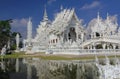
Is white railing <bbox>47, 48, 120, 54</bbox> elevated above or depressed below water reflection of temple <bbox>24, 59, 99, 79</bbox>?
above

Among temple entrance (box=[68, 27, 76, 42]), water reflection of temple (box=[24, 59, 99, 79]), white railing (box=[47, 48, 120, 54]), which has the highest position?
temple entrance (box=[68, 27, 76, 42])

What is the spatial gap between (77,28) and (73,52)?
1918cm

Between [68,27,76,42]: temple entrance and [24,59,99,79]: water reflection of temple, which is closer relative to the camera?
[24,59,99,79]: water reflection of temple

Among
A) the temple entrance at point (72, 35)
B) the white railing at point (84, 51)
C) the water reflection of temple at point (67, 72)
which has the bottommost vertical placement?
the water reflection of temple at point (67, 72)

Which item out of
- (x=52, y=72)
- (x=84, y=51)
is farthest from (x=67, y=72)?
(x=84, y=51)

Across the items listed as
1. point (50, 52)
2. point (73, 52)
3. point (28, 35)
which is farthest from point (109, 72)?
point (28, 35)

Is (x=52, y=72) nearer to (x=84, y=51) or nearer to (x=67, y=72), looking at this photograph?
(x=67, y=72)

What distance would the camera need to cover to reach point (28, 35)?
6556 cm

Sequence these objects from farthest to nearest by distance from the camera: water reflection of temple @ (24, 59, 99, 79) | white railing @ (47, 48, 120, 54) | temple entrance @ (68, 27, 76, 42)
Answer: temple entrance @ (68, 27, 76, 42), white railing @ (47, 48, 120, 54), water reflection of temple @ (24, 59, 99, 79)

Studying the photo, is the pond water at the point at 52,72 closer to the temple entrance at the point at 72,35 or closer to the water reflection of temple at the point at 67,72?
the water reflection of temple at the point at 67,72

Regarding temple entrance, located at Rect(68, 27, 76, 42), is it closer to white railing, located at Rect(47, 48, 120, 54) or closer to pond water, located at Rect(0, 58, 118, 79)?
white railing, located at Rect(47, 48, 120, 54)

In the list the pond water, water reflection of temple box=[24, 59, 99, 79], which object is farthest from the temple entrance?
water reflection of temple box=[24, 59, 99, 79]

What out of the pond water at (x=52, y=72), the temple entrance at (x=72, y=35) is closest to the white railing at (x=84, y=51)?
the pond water at (x=52, y=72)

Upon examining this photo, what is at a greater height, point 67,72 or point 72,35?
point 72,35
